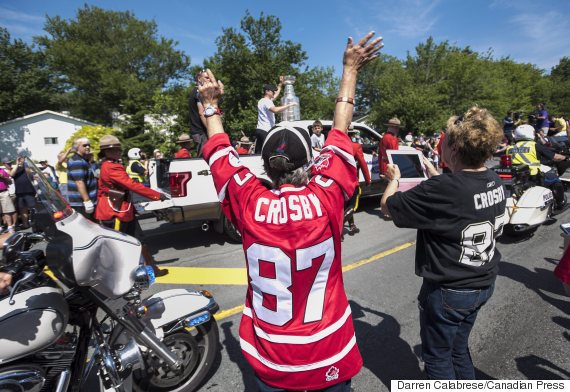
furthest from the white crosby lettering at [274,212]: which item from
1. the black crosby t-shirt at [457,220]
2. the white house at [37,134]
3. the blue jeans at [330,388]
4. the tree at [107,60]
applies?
the white house at [37,134]

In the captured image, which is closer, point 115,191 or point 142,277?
point 142,277

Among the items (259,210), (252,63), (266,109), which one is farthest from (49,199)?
(252,63)

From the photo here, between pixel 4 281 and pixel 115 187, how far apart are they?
277cm

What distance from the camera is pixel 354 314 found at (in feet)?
11.8

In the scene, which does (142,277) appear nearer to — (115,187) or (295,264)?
(295,264)

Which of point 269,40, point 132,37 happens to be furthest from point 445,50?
point 132,37

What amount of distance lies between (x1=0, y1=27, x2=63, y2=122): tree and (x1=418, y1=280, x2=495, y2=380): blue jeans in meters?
48.0

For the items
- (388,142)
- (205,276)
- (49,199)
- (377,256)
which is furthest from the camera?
(388,142)

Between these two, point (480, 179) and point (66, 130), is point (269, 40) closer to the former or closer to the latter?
point (66, 130)

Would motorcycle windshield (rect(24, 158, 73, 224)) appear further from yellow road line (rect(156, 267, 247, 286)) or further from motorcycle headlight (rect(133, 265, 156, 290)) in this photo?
yellow road line (rect(156, 267, 247, 286))

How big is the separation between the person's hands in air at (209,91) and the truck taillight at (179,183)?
402cm

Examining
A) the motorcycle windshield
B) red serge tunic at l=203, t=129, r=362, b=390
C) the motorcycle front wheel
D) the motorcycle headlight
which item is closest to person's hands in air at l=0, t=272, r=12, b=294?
the motorcycle windshield

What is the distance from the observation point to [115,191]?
445 cm

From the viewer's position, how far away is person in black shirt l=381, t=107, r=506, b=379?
1909 mm
